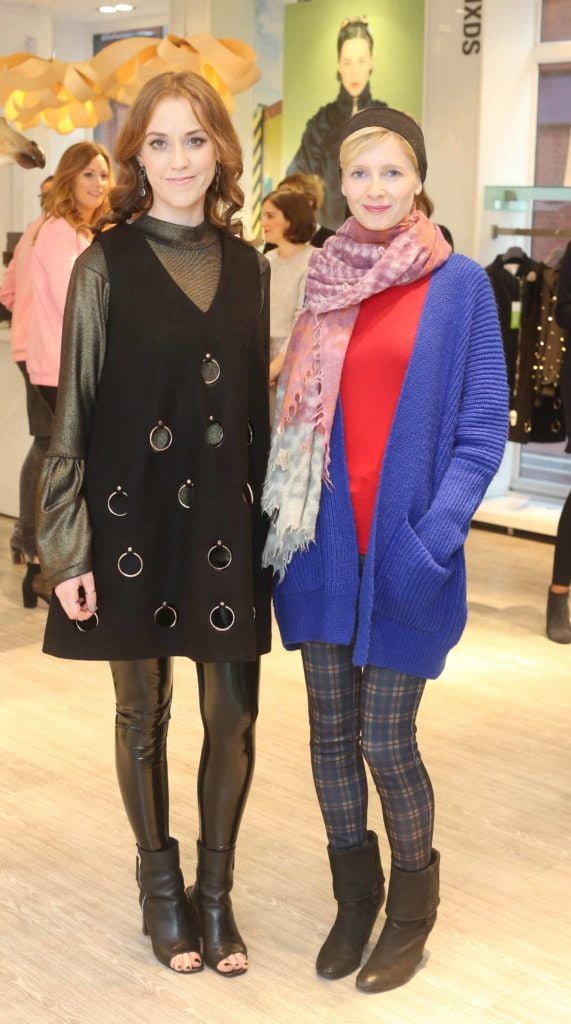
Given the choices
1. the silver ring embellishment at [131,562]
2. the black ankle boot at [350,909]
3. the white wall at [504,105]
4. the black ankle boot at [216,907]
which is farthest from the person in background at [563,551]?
the silver ring embellishment at [131,562]

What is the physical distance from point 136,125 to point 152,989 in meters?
1.60

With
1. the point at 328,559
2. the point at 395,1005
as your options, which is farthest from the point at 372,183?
the point at 395,1005

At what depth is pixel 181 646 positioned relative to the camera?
2.48m

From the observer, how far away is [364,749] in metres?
2.50

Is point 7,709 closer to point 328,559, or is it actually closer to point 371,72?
point 328,559

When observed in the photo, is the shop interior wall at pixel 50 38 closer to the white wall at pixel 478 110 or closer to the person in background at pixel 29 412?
the white wall at pixel 478 110

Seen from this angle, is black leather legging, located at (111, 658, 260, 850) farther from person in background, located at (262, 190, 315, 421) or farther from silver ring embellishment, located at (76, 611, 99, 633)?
person in background, located at (262, 190, 315, 421)

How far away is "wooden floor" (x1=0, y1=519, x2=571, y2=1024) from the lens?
257 centimetres

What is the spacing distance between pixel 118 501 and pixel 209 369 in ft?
0.93

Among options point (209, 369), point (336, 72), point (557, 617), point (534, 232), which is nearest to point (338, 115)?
point (336, 72)

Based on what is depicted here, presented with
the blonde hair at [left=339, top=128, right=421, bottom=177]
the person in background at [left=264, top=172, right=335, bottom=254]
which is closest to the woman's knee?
the blonde hair at [left=339, top=128, right=421, bottom=177]

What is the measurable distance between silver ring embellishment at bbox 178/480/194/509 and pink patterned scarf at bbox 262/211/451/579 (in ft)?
0.44

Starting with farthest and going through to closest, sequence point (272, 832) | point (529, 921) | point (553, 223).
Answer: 1. point (553, 223)
2. point (272, 832)
3. point (529, 921)

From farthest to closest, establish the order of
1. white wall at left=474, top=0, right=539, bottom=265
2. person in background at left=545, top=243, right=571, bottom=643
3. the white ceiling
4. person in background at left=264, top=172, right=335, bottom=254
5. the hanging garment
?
the white ceiling < white wall at left=474, top=0, right=539, bottom=265 < the hanging garment < person in background at left=264, top=172, right=335, bottom=254 < person in background at left=545, top=243, right=571, bottom=643
